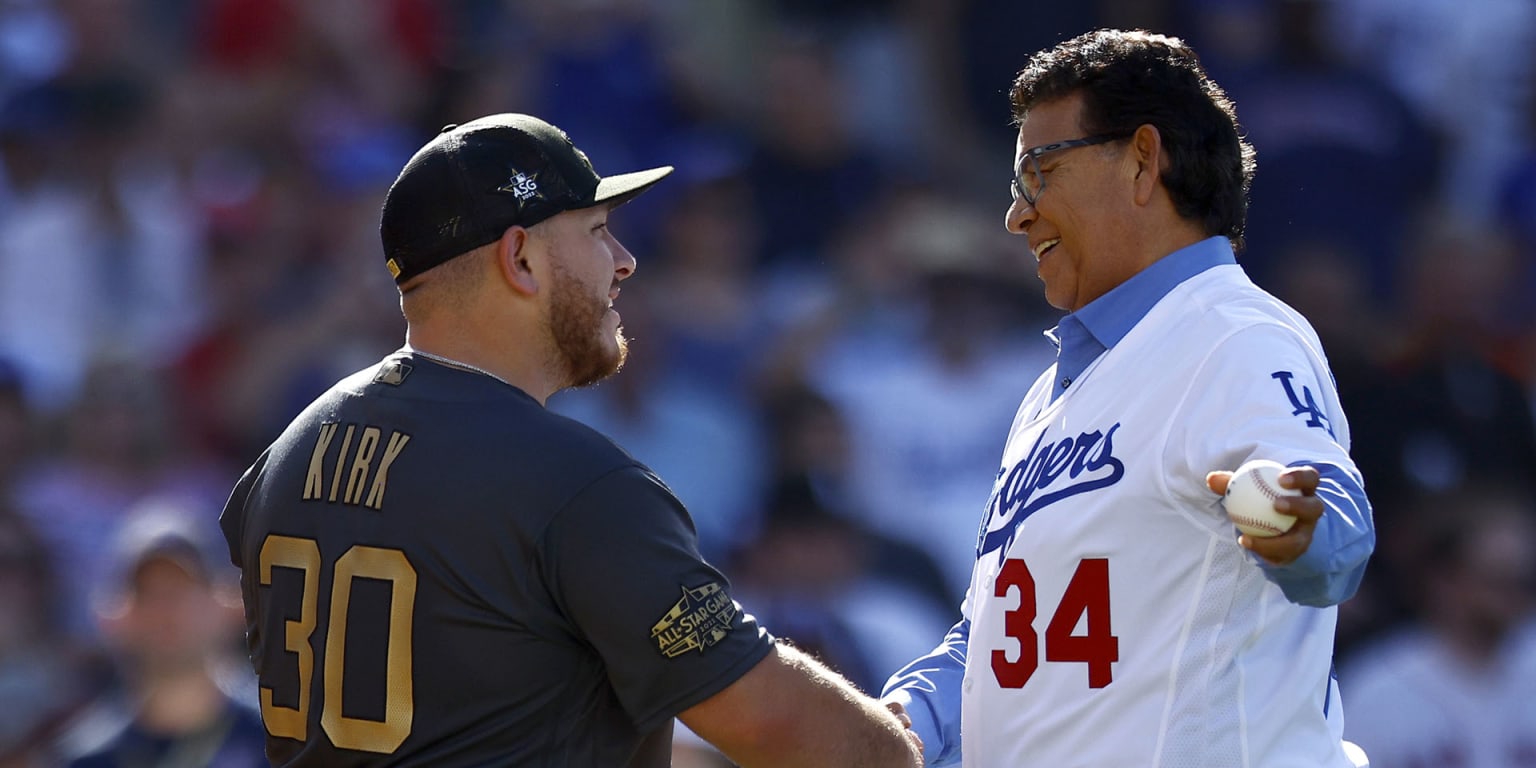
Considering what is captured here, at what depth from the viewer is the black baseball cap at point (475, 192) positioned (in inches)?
121

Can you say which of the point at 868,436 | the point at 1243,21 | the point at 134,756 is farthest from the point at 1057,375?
the point at 1243,21

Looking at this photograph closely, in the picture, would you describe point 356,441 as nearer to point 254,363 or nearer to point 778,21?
point 254,363

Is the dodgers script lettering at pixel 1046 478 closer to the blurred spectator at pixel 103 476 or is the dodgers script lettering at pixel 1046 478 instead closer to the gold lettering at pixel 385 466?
the gold lettering at pixel 385 466

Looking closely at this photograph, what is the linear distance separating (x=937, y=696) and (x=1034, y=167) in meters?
1.03

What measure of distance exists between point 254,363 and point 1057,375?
487cm

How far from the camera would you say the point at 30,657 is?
6.66 meters

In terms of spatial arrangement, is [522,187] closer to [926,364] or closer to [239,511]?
[239,511]

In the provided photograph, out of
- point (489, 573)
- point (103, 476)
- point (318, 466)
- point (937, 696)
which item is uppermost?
point (318, 466)

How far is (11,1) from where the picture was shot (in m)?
8.29

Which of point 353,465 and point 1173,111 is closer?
point 353,465

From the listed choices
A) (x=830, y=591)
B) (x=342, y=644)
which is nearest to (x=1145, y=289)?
(x=342, y=644)

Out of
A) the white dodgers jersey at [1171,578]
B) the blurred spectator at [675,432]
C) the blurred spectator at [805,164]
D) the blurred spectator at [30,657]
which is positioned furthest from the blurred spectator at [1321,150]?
the blurred spectator at [30,657]

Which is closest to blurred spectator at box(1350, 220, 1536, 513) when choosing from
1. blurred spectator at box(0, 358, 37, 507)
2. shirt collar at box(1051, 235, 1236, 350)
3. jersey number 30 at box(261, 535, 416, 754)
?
shirt collar at box(1051, 235, 1236, 350)

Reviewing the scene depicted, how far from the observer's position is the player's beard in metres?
3.13
